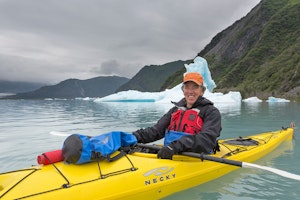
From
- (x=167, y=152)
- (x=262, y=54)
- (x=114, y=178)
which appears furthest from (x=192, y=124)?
(x=262, y=54)

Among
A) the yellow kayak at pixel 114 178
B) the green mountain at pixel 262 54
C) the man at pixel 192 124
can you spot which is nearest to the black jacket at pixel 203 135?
→ the man at pixel 192 124

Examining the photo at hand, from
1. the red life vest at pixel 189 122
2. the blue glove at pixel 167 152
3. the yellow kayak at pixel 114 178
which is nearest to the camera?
the yellow kayak at pixel 114 178

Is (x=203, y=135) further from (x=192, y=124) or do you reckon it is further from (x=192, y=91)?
(x=192, y=91)

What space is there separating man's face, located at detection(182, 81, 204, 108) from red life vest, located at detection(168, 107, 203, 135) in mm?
187

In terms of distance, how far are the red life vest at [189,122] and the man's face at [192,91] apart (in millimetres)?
187

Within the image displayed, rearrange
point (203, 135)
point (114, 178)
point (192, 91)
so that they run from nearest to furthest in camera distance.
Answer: point (114, 178)
point (203, 135)
point (192, 91)

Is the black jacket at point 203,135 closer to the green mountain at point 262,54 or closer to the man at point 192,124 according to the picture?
the man at point 192,124

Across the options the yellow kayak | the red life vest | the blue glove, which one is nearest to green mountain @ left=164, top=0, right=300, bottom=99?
the red life vest

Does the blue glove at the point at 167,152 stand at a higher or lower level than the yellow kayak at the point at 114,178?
higher

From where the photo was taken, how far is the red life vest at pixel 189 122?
485 cm

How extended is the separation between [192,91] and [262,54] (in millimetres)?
97035

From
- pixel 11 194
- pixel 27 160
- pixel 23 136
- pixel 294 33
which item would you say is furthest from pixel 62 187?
pixel 294 33

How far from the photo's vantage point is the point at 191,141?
4551mm

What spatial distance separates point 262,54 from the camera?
93.5 m
